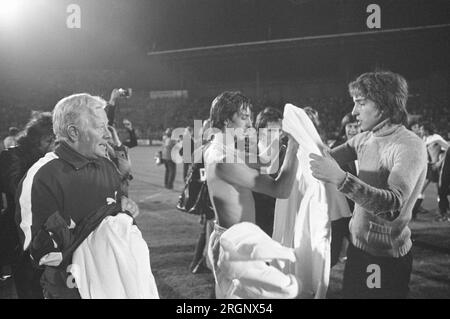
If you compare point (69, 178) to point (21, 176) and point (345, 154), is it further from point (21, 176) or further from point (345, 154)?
point (345, 154)

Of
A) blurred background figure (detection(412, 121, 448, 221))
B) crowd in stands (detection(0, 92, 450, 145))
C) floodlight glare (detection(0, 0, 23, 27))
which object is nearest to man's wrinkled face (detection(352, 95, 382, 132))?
blurred background figure (detection(412, 121, 448, 221))

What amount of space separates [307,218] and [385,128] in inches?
20.9

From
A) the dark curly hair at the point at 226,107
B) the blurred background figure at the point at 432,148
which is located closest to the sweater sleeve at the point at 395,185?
the dark curly hair at the point at 226,107

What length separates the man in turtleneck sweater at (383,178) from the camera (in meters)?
1.73

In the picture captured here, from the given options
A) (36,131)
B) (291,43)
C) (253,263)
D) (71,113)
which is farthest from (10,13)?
(253,263)

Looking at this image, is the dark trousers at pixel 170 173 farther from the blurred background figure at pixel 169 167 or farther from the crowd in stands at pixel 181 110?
the crowd in stands at pixel 181 110

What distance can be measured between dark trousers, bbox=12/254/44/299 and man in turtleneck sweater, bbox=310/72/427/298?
1.70 metres

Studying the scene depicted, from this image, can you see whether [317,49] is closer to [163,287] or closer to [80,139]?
[163,287]

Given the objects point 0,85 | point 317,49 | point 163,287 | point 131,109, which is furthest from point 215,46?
point 163,287

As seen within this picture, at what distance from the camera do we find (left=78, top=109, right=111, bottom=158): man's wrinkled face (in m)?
1.61

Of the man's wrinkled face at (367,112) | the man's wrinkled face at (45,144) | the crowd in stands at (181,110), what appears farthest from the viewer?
the crowd in stands at (181,110)

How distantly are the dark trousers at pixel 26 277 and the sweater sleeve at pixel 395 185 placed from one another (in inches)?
71.4
